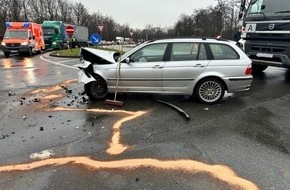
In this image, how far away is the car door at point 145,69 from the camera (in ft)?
24.8

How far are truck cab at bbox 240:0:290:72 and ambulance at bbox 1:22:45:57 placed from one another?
1952 cm

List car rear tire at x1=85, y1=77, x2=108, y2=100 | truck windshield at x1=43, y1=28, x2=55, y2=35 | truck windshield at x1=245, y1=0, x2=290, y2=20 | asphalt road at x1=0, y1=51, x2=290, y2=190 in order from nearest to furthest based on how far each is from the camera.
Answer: asphalt road at x1=0, y1=51, x2=290, y2=190 → car rear tire at x1=85, y1=77, x2=108, y2=100 → truck windshield at x1=245, y1=0, x2=290, y2=20 → truck windshield at x1=43, y1=28, x2=55, y2=35

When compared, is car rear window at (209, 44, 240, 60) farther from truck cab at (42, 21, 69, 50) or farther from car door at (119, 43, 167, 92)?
truck cab at (42, 21, 69, 50)

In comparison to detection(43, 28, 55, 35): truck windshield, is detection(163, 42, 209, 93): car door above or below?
below

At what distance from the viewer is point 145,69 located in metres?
7.58

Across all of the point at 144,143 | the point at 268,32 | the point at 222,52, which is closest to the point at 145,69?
the point at 222,52

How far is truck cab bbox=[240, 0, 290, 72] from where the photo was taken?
948 cm

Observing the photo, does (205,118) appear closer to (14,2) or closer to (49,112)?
(49,112)

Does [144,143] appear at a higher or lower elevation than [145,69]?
lower

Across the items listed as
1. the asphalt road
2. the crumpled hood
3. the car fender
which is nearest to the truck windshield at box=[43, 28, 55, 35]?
the asphalt road

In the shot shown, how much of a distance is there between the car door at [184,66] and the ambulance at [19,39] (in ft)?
67.2

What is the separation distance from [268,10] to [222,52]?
142 inches

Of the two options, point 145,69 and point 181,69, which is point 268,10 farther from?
point 145,69

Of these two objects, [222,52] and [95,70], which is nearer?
[222,52]
